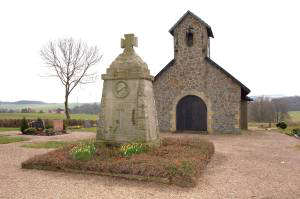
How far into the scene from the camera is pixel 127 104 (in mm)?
10289

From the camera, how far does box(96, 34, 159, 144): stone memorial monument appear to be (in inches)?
397

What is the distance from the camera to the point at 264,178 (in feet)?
26.6

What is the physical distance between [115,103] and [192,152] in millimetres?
3307

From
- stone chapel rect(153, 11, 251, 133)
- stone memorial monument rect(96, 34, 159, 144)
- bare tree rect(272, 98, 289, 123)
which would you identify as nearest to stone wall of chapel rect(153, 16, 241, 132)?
stone chapel rect(153, 11, 251, 133)

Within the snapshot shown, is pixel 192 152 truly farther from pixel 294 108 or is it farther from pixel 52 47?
pixel 294 108

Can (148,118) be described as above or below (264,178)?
above

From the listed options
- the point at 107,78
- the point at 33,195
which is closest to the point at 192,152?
the point at 107,78

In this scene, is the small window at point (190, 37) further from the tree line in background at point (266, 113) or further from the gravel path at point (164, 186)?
the tree line in background at point (266, 113)

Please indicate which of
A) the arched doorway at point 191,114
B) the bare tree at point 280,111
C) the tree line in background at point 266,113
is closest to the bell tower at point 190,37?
the arched doorway at point 191,114

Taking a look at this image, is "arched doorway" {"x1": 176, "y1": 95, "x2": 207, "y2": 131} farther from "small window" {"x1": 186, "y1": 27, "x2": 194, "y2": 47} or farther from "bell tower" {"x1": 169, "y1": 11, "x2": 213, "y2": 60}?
"small window" {"x1": 186, "y1": 27, "x2": 194, "y2": 47}

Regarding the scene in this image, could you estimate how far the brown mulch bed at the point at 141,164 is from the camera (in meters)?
7.39

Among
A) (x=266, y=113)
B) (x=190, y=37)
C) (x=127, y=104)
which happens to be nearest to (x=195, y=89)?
(x=190, y=37)

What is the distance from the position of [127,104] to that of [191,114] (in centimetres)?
1206

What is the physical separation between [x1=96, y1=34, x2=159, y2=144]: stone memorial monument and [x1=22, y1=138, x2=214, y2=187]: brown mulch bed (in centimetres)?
63
